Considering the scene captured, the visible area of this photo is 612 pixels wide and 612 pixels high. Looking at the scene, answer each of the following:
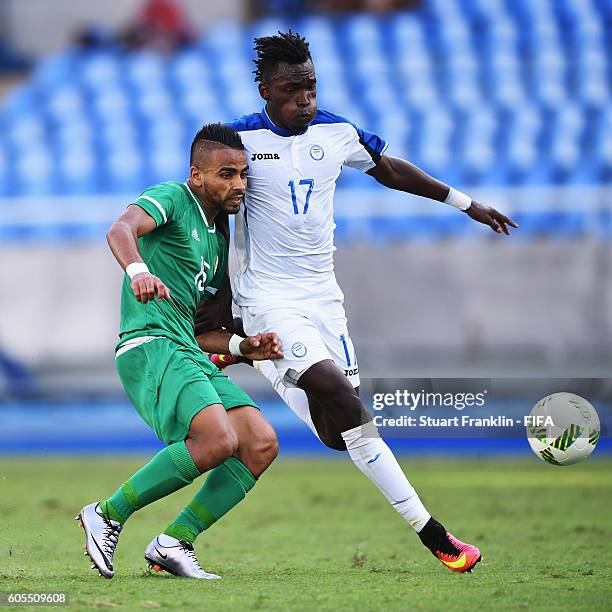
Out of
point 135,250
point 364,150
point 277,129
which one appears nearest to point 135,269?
point 135,250

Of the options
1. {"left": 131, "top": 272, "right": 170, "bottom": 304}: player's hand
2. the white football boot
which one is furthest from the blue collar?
the white football boot

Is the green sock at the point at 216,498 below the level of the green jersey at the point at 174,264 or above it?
below

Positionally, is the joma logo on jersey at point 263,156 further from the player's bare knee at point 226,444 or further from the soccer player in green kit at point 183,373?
the player's bare knee at point 226,444

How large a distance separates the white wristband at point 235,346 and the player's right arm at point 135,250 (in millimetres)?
954

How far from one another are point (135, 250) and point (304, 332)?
1204 millimetres

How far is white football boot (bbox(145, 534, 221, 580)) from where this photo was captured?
19.3 ft

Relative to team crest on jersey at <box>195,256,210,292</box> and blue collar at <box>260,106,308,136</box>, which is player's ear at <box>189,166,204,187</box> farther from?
blue collar at <box>260,106,308,136</box>

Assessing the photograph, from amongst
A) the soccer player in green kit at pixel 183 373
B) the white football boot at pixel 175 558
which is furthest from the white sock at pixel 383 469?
the white football boot at pixel 175 558

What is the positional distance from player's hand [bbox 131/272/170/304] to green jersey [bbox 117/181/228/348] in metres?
0.57

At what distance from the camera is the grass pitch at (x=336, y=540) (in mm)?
5305

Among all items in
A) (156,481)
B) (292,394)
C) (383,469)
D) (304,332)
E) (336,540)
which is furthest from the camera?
(336,540)

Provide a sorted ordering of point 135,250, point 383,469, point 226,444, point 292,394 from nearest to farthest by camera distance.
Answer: point 135,250 → point 226,444 → point 383,469 → point 292,394

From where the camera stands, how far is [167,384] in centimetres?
571

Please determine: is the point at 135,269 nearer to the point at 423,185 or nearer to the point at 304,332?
the point at 304,332
